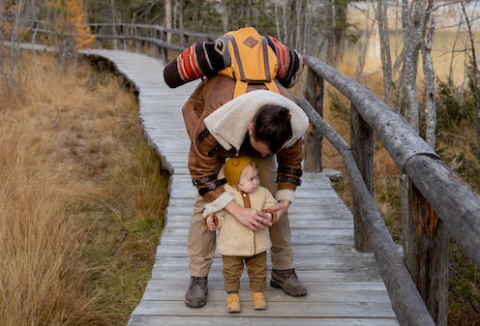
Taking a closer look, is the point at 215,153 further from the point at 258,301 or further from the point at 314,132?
the point at 314,132

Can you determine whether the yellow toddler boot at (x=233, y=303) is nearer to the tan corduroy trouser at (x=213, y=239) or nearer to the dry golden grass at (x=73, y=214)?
the tan corduroy trouser at (x=213, y=239)

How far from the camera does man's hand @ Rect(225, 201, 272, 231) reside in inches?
106

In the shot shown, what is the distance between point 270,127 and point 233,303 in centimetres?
95

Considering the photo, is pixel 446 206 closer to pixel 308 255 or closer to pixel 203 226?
A: pixel 203 226

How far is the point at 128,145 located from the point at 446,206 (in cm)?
653

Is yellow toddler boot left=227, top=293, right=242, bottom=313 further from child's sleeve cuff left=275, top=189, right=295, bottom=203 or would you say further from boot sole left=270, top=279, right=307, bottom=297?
child's sleeve cuff left=275, top=189, right=295, bottom=203

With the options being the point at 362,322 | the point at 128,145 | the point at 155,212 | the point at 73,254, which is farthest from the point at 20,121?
the point at 362,322

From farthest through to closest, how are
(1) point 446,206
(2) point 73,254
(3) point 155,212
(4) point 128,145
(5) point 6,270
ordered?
(4) point 128,145, (3) point 155,212, (2) point 73,254, (5) point 6,270, (1) point 446,206

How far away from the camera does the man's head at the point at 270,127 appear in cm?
243

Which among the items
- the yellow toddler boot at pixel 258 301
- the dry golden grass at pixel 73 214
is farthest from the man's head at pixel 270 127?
the dry golden grass at pixel 73 214

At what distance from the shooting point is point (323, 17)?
17891mm

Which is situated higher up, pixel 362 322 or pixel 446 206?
pixel 446 206

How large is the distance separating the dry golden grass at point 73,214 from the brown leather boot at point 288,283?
1.04 metres

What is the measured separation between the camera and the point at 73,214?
17.5ft
